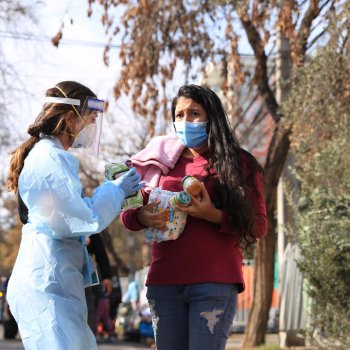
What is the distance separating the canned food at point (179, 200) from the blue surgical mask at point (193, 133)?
1.23 feet

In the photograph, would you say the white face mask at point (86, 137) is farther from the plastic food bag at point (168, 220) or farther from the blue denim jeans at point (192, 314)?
the blue denim jeans at point (192, 314)

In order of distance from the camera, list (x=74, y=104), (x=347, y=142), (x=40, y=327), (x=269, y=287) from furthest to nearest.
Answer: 1. (x=269, y=287)
2. (x=347, y=142)
3. (x=74, y=104)
4. (x=40, y=327)

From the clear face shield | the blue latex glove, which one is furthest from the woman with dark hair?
the clear face shield

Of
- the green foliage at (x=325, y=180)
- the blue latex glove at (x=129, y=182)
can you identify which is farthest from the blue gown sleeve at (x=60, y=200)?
the green foliage at (x=325, y=180)

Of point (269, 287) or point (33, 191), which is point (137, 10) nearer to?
point (269, 287)

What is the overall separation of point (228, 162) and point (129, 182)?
1.86ft

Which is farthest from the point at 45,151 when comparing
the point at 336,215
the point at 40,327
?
the point at 336,215

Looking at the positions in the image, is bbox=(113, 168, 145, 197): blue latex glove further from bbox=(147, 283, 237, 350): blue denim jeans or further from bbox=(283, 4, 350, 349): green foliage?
bbox=(283, 4, 350, 349): green foliage

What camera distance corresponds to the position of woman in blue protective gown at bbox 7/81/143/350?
4316 mm

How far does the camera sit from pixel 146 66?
1389 cm

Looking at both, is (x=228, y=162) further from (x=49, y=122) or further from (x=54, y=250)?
(x=54, y=250)

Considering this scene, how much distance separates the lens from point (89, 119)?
481 centimetres

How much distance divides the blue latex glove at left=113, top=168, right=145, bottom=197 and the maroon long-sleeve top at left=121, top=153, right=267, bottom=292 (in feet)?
1.26

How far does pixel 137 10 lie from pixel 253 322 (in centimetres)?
595
